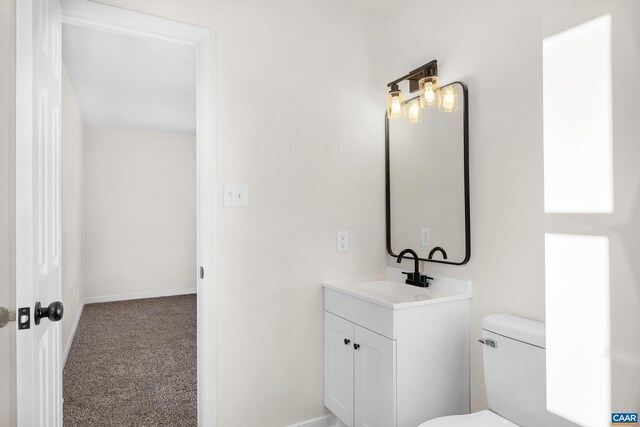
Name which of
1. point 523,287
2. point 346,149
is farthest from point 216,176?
point 523,287

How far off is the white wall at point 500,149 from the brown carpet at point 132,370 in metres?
1.80

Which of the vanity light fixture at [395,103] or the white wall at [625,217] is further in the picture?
the vanity light fixture at [395,103]

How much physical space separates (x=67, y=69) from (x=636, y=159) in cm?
396

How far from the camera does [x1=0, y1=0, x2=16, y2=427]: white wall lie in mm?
909

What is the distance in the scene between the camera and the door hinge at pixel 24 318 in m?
0.92

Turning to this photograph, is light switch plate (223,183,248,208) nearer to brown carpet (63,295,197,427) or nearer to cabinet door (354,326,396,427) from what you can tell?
cabinet door (354,326,396,427)

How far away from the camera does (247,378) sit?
191cm

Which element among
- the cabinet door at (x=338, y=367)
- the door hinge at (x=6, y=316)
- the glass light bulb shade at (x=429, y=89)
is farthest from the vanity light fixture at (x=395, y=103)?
the door hinge at (x=6, y=316)

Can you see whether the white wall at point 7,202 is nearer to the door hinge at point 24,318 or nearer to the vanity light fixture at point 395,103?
the door hinge at point 24,318

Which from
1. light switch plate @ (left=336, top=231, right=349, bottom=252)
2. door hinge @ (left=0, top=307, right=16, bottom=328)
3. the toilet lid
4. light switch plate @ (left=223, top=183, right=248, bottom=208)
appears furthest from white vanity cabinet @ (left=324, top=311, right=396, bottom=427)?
door hinge @ (left=0, top=307, right=16, bottom=328)

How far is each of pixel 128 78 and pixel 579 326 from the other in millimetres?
3860

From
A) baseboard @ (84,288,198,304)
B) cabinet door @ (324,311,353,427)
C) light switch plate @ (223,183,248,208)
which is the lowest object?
baseboard @ (84,288,198,304)

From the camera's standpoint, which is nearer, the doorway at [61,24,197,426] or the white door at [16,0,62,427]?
the white door at [16,0,62,427]

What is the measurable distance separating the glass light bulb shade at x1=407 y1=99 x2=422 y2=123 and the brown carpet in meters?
2.09
